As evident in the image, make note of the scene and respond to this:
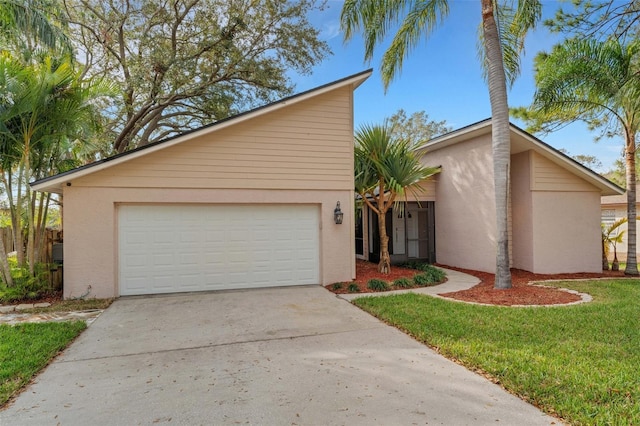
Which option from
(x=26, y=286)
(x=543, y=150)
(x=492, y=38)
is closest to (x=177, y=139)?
(x=26, y=286)

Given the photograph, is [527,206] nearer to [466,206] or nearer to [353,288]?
[466,206]

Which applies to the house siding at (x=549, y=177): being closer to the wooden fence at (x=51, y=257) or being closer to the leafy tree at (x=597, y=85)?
the leafy tree at (x=597, y=85)

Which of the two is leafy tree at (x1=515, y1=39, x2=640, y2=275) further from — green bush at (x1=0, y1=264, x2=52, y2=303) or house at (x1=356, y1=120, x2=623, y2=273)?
green bush at (x1=0, y1=264, x2=52, y2=303)

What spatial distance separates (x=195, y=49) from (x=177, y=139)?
21.9 ft

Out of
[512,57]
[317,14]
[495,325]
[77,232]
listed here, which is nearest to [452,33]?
[512,57]

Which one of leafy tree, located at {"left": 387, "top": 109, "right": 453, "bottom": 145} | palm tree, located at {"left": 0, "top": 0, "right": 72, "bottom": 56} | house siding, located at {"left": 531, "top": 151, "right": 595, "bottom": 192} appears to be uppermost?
leafy tree, located at {"left": 387, "top": 109, "right": 453, "bottom": 145}

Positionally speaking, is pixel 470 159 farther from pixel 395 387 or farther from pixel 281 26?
pixel 395 387

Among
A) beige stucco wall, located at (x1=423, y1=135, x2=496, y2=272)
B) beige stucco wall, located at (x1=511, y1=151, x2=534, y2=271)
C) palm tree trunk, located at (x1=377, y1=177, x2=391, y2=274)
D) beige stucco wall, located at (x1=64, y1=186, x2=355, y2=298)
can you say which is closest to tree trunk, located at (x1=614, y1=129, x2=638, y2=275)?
beige stucco wall, located at (x1=511, y1=151, x2=534, y2=271)

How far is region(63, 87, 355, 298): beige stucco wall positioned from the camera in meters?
7.03

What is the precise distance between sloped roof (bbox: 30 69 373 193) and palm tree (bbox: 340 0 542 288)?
93cm

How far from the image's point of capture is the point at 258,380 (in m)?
3.39

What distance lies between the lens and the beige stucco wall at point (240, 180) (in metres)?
7.03

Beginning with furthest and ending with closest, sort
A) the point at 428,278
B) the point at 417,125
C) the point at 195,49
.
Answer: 1. the point at 417,125
2. the point at 195,49
3. the point at 428,278

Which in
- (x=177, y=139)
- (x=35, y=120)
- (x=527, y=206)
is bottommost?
(x=527, y=206)
